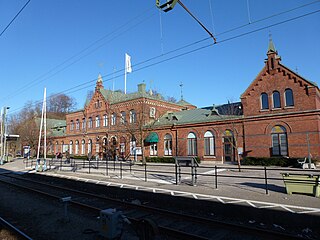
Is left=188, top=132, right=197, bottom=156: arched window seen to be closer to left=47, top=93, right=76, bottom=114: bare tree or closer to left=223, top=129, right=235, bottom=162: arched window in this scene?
left=223, top=129, right=235, bottom=162: arched window

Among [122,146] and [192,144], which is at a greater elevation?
[192,144]

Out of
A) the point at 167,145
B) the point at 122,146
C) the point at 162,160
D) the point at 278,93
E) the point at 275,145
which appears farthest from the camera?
the point at 122,146

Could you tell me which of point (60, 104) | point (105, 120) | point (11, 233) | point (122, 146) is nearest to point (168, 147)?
point (122, 146)

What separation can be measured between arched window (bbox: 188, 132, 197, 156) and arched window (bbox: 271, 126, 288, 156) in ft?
32.2

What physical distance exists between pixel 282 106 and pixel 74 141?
42913mm

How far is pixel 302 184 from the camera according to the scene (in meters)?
10.6

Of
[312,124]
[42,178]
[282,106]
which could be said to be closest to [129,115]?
[42,178]

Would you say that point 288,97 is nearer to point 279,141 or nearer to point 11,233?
point 279,141

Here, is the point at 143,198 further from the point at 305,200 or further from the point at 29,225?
the point at 305,200

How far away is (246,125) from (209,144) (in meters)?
5.36

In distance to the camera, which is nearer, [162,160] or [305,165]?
[305,165]

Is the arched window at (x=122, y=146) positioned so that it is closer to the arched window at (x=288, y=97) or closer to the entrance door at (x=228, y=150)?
the entrance door at (x=228, y=150)

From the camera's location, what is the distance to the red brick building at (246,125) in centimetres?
2384

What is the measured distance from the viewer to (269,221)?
25.0ft
